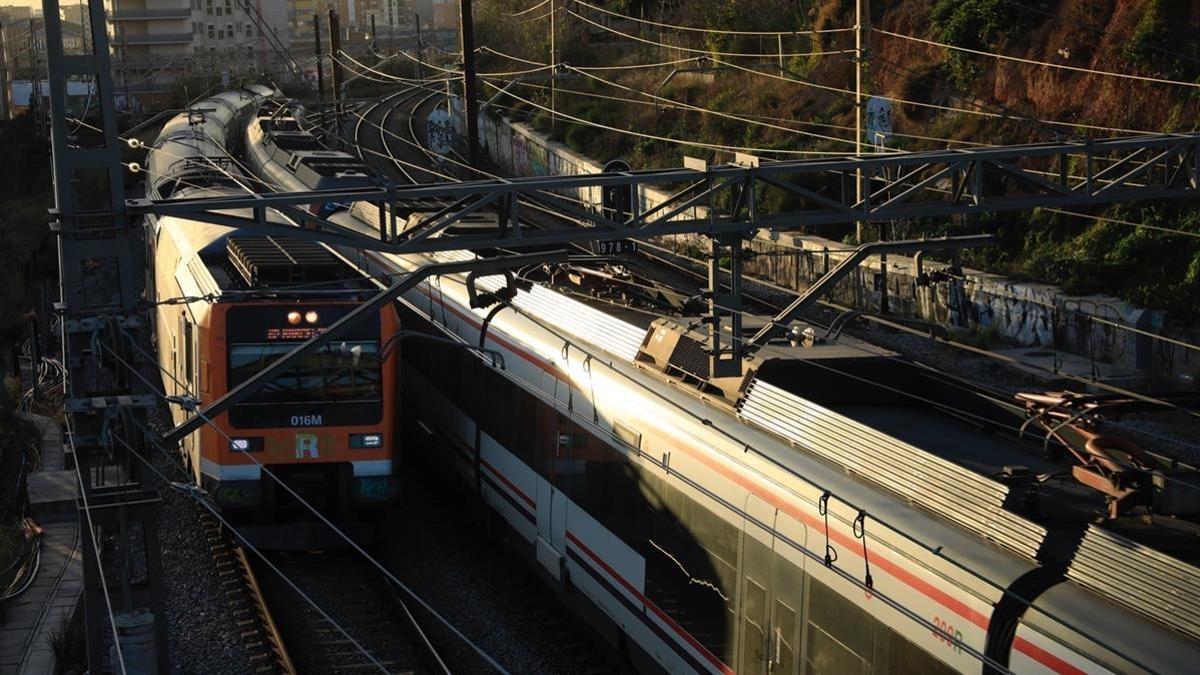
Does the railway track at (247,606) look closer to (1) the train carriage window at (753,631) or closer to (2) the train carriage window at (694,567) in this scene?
(2) the train carriage window at (694,567)

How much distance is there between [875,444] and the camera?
944 centimetres

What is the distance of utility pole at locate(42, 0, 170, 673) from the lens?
35.5 ft

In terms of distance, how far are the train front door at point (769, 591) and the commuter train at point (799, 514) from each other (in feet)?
0.06

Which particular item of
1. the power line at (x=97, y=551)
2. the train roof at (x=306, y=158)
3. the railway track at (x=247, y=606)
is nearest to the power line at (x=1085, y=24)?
the train roof at (x=306, y=158)

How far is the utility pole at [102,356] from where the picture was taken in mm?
10828

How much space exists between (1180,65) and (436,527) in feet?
65.1

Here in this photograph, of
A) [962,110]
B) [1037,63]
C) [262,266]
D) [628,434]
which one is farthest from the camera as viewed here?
[962,110]

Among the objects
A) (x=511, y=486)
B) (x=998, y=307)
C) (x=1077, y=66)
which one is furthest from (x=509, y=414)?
(x=1077, y=66)

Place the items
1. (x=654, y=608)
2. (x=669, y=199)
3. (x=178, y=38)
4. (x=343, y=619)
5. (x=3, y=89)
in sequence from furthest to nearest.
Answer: (x=178, y=38) < (x=3, y=89) < (x=343, y=619) < (x=669, y=199) < (x=654, y=608)

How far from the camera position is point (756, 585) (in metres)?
10.1

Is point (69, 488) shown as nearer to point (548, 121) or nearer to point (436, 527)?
point (436, 527)

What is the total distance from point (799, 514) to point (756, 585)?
32.7 inches

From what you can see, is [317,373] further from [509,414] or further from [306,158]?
[306,158]

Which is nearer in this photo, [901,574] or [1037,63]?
[901,574]
